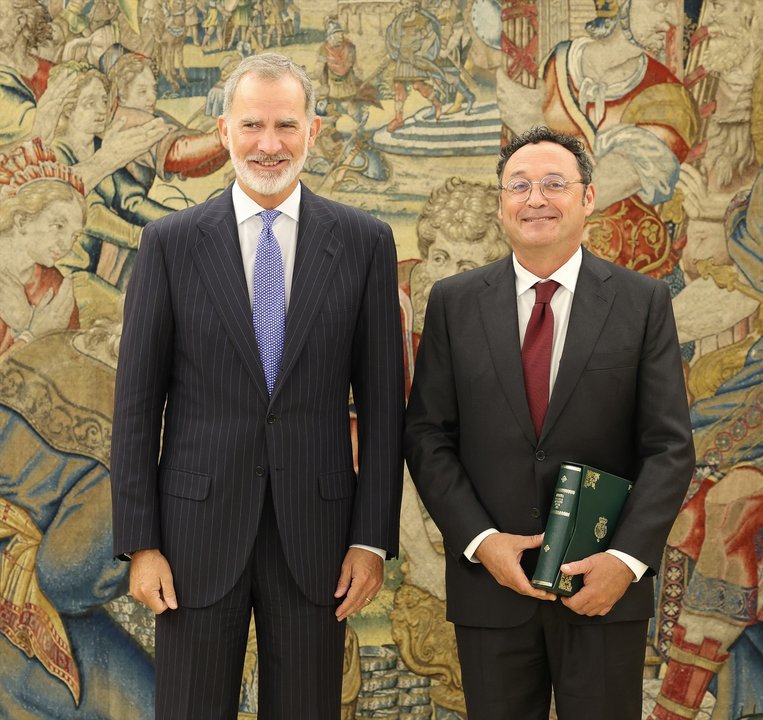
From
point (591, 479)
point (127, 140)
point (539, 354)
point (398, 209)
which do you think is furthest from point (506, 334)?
point (127, 140)

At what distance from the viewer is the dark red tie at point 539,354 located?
8.03 ft

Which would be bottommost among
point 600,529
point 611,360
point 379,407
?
point 600,529

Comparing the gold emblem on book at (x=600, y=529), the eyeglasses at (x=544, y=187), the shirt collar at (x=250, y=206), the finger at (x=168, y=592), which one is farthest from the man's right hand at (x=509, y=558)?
the shirt collar at (x=250, y=206)

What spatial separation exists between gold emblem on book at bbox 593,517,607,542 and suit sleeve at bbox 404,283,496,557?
0.88 feet

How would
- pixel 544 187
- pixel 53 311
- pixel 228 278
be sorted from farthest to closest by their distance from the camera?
pixel 53 311, pixel 544 187, pixel 228 278

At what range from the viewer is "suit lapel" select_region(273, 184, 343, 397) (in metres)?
2.37

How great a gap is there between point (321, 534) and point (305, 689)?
1.31 ft

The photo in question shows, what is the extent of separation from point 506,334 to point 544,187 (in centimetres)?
41

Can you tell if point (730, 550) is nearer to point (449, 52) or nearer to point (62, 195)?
point (449, 52)

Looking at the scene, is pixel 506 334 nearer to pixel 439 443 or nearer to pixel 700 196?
pixel 439 443

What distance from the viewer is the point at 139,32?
12.7 ft

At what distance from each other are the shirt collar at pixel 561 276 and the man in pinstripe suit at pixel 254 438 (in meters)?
0.40

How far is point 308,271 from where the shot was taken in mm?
2432

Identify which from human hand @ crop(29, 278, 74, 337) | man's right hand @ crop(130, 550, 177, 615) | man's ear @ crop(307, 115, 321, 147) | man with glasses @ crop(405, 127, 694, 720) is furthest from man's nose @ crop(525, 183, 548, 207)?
human hand @ crop(29, 278, 74, 337)
